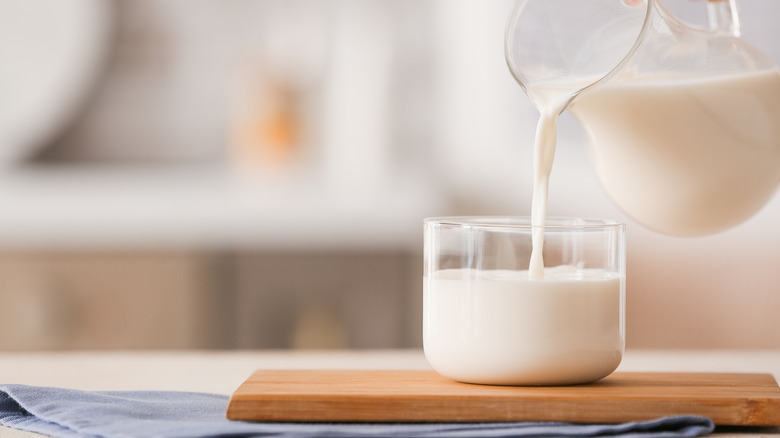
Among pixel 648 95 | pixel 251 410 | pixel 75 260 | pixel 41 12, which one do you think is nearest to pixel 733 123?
pixel 648 95

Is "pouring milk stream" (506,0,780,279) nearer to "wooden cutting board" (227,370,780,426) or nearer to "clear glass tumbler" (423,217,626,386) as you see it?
"clear glass tumbler" (423,217,626,386)

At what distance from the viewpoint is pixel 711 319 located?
2031 mm

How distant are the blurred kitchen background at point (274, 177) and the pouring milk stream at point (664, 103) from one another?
121 cm

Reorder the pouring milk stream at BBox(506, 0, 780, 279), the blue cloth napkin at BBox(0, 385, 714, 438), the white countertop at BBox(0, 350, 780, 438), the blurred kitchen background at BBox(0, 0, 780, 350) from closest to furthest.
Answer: the blue cloth napkin at BBox(0, 385, 714, 438)
the pouring milk stream at BBox(506, 0, 780, 279)
the white countertop at BBox(0, 350, 780, 438)
the blurred kitchen background at BBox(0, 0, 780, 350)

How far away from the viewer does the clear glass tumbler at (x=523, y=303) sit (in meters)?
0.73

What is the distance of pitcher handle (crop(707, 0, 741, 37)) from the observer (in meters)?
0.85

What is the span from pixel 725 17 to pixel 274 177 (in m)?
1.48

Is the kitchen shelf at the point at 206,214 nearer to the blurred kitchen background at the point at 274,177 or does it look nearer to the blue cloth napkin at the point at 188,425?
the blurred kitchen background at the point at 274,177

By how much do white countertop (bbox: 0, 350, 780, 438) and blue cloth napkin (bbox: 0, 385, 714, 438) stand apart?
15 centimetres

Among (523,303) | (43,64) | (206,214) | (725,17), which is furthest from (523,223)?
(43,64)

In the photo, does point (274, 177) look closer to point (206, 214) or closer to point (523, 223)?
point (206, 214)

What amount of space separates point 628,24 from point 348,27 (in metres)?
1.58

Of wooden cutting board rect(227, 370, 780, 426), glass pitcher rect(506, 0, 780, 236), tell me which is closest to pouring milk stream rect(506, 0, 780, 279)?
glass pitcher rect(506, 0, 780, 236)

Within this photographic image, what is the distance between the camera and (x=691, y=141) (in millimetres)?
817
